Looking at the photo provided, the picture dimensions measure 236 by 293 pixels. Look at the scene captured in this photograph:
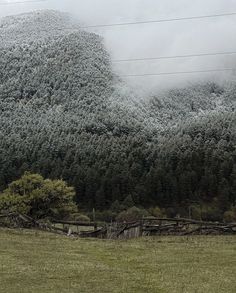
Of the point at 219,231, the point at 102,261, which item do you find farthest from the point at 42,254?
the point at 219,231

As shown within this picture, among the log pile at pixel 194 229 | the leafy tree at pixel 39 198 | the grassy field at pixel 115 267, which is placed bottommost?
the grassy field at pixel 115 267

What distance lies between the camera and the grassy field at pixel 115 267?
22.1 metres

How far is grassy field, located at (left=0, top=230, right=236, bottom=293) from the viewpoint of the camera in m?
22.1

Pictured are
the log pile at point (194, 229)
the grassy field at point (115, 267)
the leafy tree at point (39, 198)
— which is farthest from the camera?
the leafy tree at point (39, 198)

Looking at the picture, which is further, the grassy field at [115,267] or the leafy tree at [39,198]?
the leafy tree at [39,198]

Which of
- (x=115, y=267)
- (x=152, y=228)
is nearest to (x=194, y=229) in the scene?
(x=152, y=228)

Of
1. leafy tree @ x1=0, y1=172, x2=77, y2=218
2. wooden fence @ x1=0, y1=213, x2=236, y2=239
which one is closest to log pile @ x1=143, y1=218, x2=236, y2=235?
wooden fence @ x1=0, y1=213, x2=236, y2=239

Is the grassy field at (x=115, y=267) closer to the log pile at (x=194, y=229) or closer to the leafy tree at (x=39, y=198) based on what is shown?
the log pile at (x=194, y=229)

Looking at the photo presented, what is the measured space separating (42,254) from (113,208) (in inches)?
6020

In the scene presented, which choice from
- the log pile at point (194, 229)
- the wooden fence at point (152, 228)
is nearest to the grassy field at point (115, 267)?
the log pile at point (194, 229)

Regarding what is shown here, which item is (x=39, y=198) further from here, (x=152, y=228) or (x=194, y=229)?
(x=194, y=229)

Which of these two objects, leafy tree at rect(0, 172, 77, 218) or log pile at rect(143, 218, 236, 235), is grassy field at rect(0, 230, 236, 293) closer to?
log pile at rect(143, 218, 236, 235)

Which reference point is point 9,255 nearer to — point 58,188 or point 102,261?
point 102,261

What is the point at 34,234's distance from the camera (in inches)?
2008
